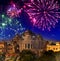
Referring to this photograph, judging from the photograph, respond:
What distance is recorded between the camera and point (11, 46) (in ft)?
22.2

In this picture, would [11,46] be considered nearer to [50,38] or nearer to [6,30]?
[6,30]

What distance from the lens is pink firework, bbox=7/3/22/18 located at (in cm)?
671

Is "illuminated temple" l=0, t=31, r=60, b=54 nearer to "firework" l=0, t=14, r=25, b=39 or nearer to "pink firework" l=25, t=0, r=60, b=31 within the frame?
"firework" l=0, t=14, r=25, b=39

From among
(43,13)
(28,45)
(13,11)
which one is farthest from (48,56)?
(13,11)

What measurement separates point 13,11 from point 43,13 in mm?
675

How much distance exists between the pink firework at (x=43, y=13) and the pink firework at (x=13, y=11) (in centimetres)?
21

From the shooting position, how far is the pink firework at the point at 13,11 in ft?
22.0

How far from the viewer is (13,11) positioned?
673cm

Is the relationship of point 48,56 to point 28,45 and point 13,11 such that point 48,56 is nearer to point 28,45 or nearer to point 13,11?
point 28,45

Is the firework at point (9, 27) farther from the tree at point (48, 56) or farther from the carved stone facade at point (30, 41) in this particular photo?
the tree at point (48, 56)

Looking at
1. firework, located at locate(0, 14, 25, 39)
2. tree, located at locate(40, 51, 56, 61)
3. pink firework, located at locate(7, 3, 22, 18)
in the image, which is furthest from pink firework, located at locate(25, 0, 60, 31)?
tree, located at locate(40, 51, 56, 61)

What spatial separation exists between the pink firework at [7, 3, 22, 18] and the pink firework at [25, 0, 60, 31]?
0.21 metres

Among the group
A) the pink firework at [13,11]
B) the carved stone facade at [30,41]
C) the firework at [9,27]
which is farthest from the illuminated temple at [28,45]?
the pink firework at [13,11]

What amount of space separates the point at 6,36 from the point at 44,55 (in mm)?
→ 960
